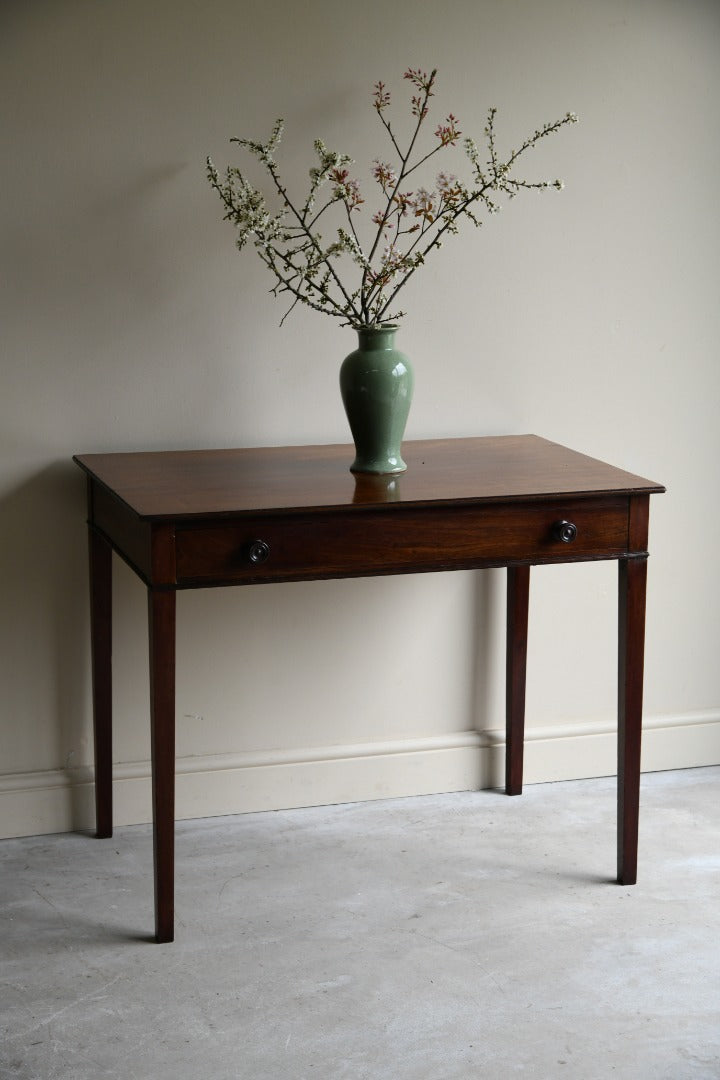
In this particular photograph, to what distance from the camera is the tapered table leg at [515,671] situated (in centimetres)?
298

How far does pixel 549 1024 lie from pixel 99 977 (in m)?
0.77

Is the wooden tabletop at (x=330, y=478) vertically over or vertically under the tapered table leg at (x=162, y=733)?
over

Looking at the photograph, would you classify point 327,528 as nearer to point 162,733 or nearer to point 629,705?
point 162,733

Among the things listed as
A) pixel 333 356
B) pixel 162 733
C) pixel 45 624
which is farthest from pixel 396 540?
pixel 45 624

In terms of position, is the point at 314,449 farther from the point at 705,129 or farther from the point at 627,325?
the point at 705,129

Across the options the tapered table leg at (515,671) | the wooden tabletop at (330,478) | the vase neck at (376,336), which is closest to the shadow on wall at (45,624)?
the wooden tabletop at (330,478)

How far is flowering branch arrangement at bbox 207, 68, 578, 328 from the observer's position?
257cm

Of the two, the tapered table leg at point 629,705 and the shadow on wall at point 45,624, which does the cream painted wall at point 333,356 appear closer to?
the shadow on wall at point 45,624

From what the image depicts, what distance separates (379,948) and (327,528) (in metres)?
0.77

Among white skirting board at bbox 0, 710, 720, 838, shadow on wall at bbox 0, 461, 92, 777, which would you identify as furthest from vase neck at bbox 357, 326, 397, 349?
white skirting board at bbox 0, 710, 720, 838

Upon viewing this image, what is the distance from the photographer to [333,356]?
9.41 ft

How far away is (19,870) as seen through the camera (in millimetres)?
2648

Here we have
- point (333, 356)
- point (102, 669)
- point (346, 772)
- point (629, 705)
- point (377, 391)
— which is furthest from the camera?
point (346, 772)

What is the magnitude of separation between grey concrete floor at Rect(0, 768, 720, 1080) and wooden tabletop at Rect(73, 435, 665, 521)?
31.6 inches
